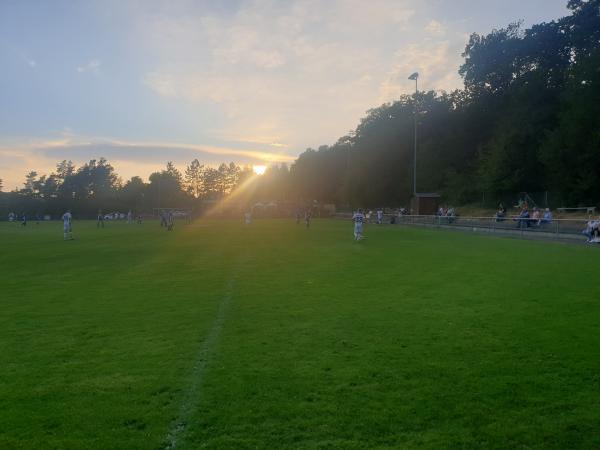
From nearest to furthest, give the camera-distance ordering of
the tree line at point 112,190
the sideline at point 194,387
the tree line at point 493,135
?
the sideline at point 194,387 < the tree line at point 493,135 < the tree line at point 112,190

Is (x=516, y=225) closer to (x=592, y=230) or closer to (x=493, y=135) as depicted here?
(x=592, y=230)

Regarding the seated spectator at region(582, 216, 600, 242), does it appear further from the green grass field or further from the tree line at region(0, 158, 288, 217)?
the tree line at region(0, 158, 288, 217)

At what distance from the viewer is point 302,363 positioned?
219 inches

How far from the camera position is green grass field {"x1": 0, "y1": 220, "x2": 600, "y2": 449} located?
154 inches

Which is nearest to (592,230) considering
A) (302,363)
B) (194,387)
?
(302,363)

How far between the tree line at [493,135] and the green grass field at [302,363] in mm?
38183

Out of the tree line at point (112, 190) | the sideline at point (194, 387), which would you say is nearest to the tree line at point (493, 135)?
the tree line at point (112, 190)

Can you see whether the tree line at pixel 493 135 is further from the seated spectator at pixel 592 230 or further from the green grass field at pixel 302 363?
the green grass field at pixel 302 363

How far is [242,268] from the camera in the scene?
47.3 ft

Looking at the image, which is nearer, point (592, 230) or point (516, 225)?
point (592, 230)

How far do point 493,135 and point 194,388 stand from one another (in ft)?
213

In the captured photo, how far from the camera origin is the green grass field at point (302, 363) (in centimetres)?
392

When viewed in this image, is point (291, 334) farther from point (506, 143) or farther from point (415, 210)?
point (506, 143)

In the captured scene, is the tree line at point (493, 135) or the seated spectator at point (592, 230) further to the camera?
the tree line at point (493, 135)
